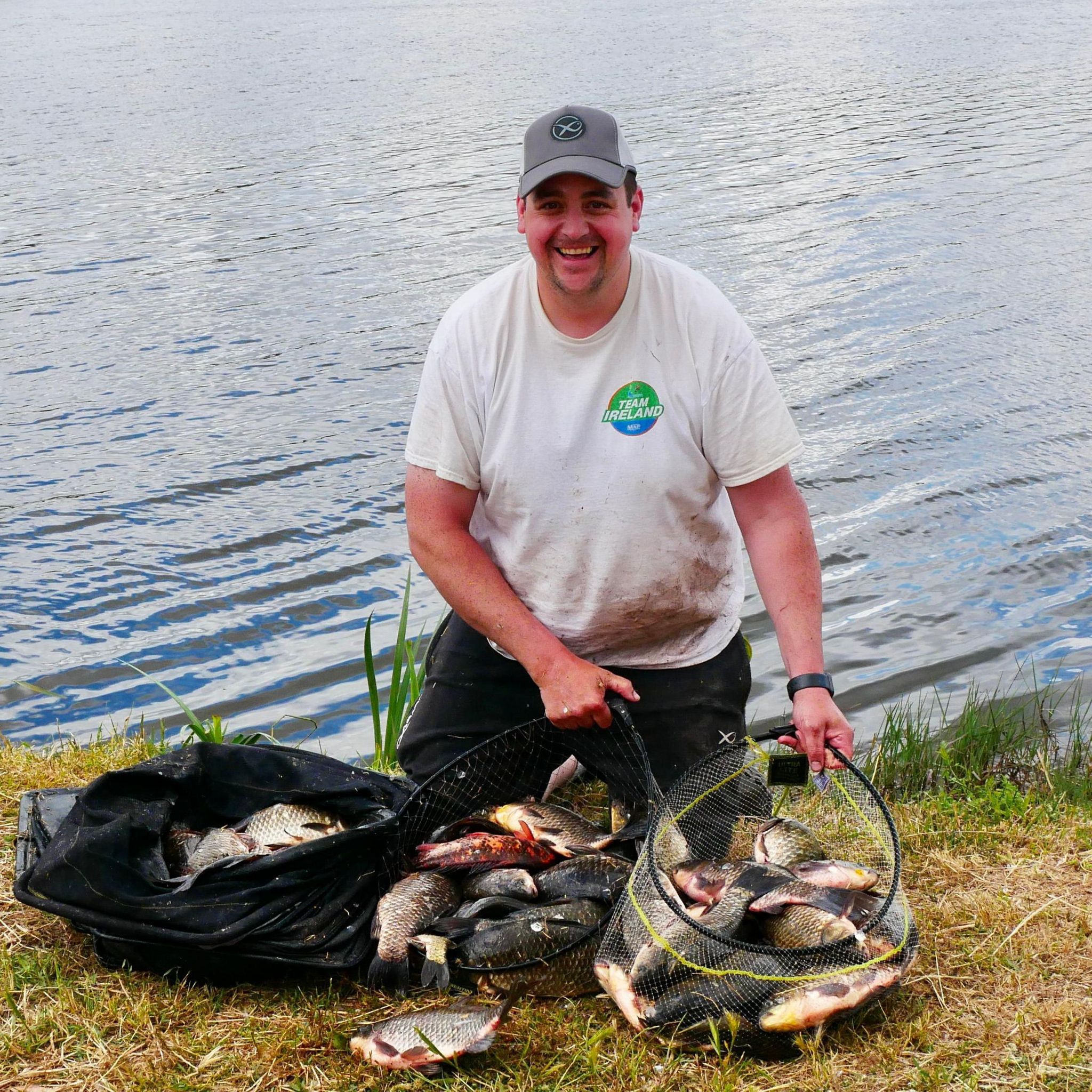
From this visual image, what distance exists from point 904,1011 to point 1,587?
5.69 meters

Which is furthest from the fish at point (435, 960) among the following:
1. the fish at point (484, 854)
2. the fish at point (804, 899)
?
the fish at point (804, 899)

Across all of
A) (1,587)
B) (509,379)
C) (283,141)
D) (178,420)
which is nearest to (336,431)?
(178,420)

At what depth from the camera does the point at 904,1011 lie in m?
2.99

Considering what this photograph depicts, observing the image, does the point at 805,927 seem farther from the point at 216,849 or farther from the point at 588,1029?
the point at 216,849

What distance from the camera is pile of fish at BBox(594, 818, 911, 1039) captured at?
9.15ft

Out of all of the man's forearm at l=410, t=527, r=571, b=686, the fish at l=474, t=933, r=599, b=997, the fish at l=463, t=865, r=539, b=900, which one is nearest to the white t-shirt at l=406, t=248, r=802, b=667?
the man's forearm at l=410, t=527, r=571, b=686

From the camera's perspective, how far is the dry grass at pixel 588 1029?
9.15 feet

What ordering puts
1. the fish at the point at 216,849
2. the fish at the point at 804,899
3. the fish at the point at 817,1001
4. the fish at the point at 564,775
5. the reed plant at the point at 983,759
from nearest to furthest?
1. the fish at the point at 817,1001
2. the fish at the point at 804,899
3. the fish at the point at 216,849
4. the fish at the point at 564,775
5. the reed plant at the point at 983,759

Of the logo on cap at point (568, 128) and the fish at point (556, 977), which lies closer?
the fish at point (556, 977)

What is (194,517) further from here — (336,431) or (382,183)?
(382,183)

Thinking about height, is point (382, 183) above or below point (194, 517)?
above

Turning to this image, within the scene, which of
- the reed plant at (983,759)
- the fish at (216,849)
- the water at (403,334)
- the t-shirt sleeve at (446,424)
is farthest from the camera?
the water at (403,334)

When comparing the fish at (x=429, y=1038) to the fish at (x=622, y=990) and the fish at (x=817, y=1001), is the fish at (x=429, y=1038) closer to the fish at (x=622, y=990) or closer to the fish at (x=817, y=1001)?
the fish at (x=622, y=990)

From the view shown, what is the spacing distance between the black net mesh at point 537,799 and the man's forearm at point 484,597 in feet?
0.84
